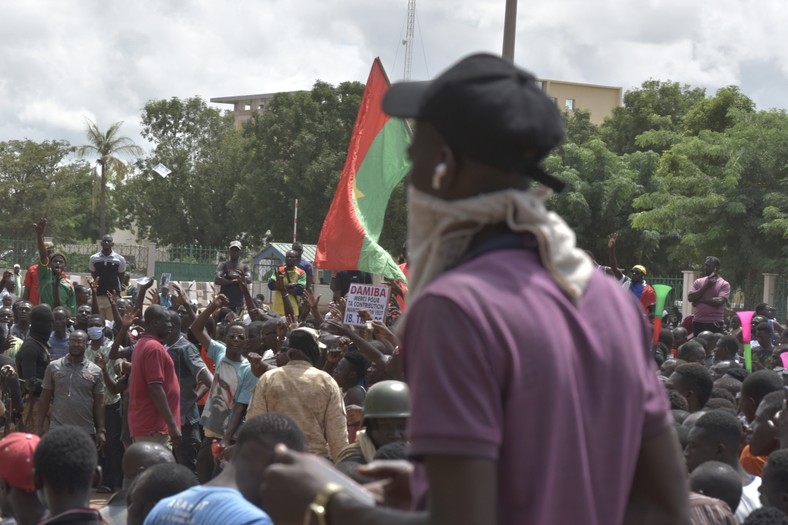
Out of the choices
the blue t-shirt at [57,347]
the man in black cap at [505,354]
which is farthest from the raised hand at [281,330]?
the man in black cap at [505,354]

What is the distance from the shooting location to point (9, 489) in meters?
4.54

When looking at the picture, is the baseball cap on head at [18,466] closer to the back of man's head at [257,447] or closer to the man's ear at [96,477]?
the man's ear at [96,477]

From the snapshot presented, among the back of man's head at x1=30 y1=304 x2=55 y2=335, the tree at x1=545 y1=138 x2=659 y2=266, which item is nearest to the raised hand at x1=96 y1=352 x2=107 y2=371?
the back of man's head at x1=30 y1=304 x2=55 y2=335

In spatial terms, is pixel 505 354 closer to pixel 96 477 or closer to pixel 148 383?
pixel 96 477

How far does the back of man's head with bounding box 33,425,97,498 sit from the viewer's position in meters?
4.04

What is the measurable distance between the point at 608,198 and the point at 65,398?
20.2m

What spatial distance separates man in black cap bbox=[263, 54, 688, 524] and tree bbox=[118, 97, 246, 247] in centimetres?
4765

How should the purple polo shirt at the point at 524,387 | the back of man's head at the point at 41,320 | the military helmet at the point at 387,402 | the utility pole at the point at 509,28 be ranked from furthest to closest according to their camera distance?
1. the back of man's head at the point at 41,320
2. the utility pole at the point at 509,28
3. the military helmet at the point at 387,402
4. the purple polo shirt at the point at 524,387

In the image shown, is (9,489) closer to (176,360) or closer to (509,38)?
(176,360)

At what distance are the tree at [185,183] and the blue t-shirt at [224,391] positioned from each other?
40862mm

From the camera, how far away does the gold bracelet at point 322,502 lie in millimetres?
1851

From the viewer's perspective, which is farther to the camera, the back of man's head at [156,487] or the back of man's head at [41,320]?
the back of man's head at [41,320]

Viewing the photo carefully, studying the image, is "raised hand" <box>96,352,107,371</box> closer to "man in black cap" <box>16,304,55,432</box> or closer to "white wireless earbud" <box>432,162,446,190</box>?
"man in black cap" <box>16,304,55,432</box>

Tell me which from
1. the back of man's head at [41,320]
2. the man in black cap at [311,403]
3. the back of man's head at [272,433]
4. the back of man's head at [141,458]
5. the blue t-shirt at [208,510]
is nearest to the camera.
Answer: the blue t-shirt at [208,510]
